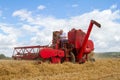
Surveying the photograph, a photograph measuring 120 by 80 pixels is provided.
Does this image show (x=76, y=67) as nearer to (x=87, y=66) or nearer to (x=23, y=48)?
(x=87, y=66)

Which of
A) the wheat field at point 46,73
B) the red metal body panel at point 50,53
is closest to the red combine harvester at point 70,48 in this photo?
the red metal body panel at point 50,53

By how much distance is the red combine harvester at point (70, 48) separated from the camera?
83.4ft

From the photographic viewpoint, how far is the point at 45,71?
19.7 meters

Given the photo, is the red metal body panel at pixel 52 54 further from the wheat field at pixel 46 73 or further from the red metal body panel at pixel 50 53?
the wheat field at pixel 46 73

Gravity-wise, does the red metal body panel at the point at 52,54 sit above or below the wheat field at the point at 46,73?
above

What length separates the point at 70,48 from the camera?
27031 mm

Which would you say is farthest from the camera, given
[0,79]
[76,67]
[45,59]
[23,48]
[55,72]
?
[23,48]

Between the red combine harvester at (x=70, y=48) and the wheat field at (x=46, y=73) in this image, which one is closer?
Result: the wheat field at (x=46, y=73)

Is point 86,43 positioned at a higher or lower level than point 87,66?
higher

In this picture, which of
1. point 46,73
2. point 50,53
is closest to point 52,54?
point 50,53

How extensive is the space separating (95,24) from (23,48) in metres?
6.69

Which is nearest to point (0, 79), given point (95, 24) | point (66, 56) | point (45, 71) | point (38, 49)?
point (45, 71)

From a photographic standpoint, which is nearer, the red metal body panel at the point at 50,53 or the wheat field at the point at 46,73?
the wheat field at the point at 46,73

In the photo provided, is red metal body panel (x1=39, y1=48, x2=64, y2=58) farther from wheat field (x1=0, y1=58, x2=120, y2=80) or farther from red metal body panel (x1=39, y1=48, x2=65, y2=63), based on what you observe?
wheat field (x1=0, y1=58, x2=120, y2=80)
